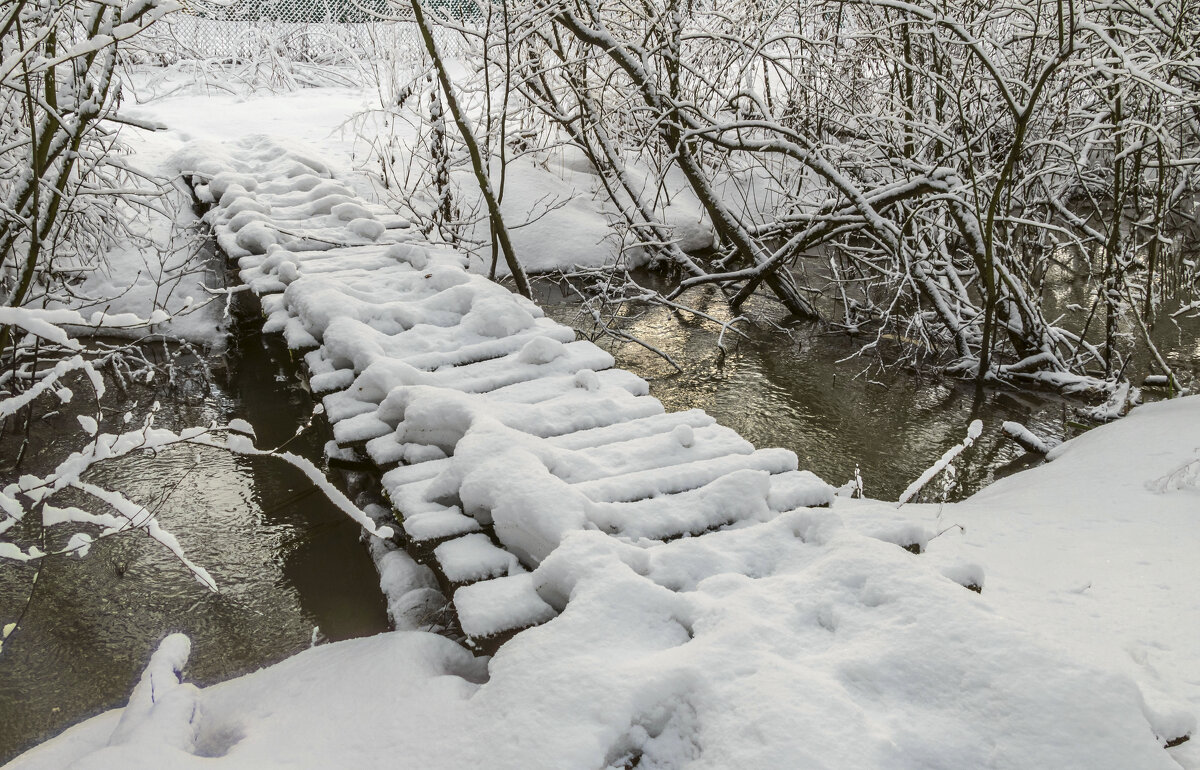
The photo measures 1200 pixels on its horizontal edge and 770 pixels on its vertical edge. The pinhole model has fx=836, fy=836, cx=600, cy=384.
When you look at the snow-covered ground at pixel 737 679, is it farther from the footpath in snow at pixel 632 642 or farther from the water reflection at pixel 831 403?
the water reflection at pixel 831 403

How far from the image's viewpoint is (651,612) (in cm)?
184

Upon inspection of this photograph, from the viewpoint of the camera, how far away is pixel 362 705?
5.88ft

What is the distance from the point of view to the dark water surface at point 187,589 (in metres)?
2.76

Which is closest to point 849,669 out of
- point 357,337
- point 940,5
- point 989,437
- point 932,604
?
point 932,604

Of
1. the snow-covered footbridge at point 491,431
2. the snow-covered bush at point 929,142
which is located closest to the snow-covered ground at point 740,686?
the snow-covered footbridge at point 491,431

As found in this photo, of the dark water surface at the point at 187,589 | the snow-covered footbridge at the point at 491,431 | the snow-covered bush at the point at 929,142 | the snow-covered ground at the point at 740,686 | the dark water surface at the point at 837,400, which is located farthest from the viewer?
the snow-covered bush at the point at 929,142

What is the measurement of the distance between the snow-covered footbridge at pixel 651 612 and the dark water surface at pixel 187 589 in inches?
21.5

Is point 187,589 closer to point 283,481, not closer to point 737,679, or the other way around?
point 283,481

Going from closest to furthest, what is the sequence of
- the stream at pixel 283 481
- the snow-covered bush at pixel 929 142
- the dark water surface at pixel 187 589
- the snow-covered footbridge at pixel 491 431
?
the snow-covered footbridge at pixel 491 431 < the dark water surface at pixel 187 589 < the stream at pixel 283 481 < the snow-covered bush at pixel 929 142

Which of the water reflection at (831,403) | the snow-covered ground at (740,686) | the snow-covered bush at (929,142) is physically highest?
the snow-covered bush at (929,142)

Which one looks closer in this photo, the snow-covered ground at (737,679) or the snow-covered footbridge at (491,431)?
the snow-covered ground at (737,679)

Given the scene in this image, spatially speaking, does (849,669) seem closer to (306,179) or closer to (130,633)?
(130,633)

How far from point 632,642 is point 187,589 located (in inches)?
87.1

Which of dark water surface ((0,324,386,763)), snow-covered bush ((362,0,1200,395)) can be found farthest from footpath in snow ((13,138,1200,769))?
snow-covered bush ((362,0,1200,395))
